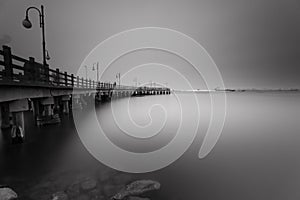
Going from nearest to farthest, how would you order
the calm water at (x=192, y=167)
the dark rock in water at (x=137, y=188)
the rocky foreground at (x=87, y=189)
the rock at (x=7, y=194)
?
the rock at (x=7, y=194)
the rocky foreground at (x=87, y=189)
the dark rock in water at (x=137, y=188)
the calm water at (x=192, y=167)

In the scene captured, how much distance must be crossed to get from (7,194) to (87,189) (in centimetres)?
183

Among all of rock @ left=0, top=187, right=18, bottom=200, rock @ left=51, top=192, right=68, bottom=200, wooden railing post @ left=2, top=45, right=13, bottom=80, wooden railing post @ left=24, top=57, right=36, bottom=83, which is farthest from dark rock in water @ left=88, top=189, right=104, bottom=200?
wooden railing post @ left=24, top=57, right=36, bottom=83

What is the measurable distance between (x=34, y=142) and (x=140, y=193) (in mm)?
7120

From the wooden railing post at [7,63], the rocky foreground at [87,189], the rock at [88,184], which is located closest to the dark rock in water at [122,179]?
the rocky foreground at [87,189]

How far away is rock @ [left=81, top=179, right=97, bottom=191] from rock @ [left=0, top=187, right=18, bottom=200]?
1520 mm

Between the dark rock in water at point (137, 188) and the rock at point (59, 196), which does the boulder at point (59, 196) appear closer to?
the rock at point (59, 196)

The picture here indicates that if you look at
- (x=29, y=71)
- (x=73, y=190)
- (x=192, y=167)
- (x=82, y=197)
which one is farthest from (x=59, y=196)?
(x=29, y=71)

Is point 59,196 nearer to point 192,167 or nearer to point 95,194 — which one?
point 95,194

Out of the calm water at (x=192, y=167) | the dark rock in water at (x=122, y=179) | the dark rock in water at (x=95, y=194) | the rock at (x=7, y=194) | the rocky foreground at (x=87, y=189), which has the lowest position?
the calm water at (x=192, y=167)

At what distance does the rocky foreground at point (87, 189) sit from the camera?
4.37 meters

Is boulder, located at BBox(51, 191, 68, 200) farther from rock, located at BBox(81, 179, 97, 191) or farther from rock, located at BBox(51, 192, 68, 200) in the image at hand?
rock, located at BBox(81, 179, 97, 191)

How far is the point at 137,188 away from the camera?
16.1ft

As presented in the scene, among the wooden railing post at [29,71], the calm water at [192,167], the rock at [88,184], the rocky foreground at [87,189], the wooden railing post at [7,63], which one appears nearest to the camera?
the rocky foreground at [87,189]

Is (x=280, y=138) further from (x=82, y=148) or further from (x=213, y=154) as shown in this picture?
(x=82, y=148)
